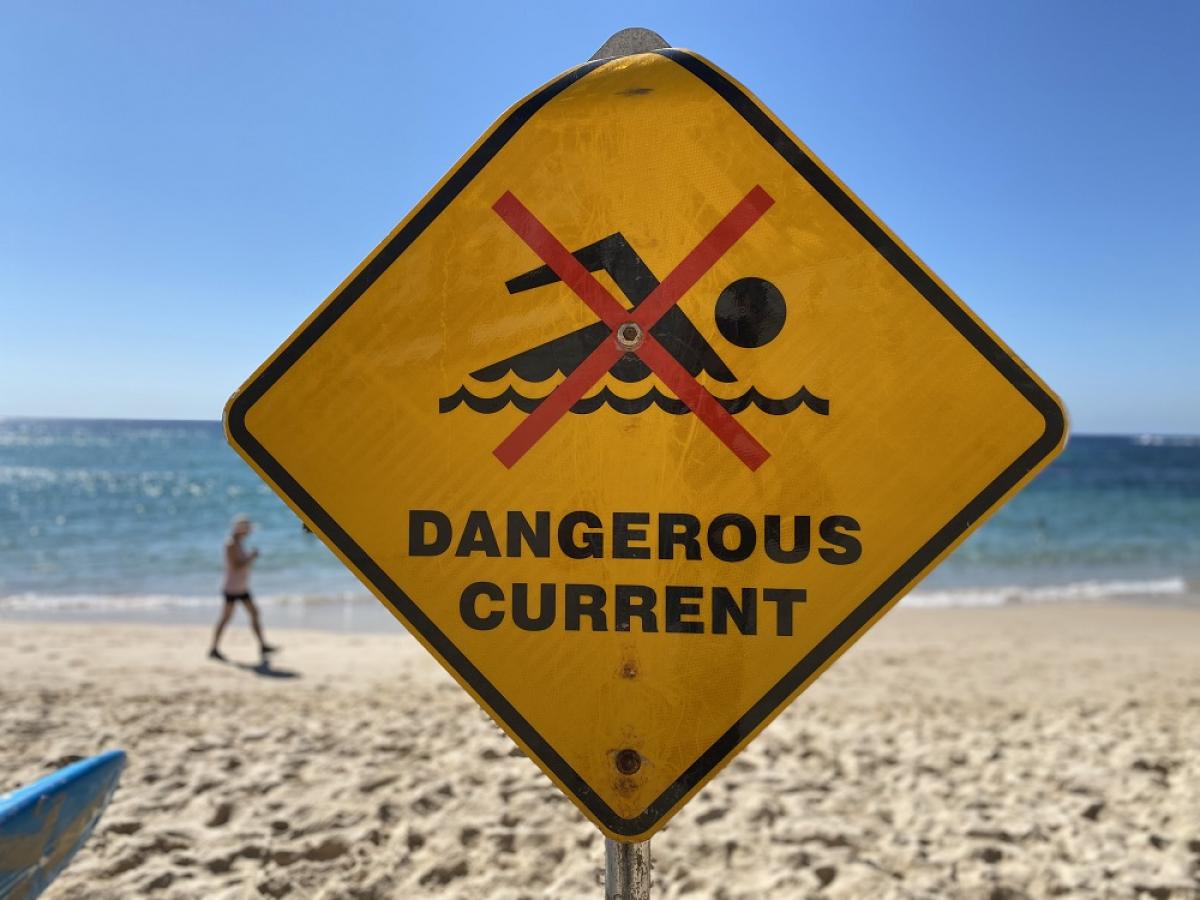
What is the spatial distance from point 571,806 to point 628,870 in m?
3.17

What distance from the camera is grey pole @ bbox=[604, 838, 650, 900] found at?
1.14m

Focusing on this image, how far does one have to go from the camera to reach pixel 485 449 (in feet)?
3.86

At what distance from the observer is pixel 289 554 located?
63.1 ft

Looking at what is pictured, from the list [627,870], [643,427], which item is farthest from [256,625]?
[643,427]

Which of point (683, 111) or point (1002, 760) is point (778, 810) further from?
point (683, 111)

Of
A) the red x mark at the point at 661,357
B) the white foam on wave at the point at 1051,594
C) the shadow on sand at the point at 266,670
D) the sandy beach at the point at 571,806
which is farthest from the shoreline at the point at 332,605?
the red x mark at the point at 661,357

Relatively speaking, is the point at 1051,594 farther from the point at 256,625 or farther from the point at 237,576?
the point at 237,576

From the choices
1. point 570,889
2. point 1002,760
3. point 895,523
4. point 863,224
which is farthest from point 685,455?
point 1002,760

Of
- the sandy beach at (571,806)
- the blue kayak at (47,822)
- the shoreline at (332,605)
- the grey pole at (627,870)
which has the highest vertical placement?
the grey pole at (627,870)

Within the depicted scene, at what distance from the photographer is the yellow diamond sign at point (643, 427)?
3.69 feet

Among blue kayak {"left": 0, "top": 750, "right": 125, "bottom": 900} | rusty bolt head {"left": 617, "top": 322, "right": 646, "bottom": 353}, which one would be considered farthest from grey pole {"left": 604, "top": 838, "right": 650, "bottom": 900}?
blue kayak {"left": 0, "top": 750, "right": 125, "bottom": 900}

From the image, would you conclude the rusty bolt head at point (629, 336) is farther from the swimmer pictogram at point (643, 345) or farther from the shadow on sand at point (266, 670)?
the shadow on sand at point (266, 670)

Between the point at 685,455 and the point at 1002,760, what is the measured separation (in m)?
4.97

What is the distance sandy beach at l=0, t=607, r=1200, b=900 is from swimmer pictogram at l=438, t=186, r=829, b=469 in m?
2.76
